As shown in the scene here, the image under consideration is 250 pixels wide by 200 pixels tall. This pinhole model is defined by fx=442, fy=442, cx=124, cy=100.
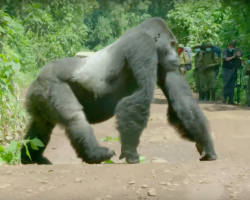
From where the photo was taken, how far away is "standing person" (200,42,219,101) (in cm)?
859

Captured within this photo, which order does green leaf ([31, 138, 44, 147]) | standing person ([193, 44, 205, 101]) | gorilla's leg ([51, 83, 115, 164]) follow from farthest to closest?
standing person ([193, 44, 205, 101]) → green leaf ([31, 138, 44, 147]) → gorilla's leg ([51, 83, 115, 164])

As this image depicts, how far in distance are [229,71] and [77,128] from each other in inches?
219

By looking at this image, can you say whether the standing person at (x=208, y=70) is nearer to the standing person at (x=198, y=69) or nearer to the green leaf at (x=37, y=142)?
the standing person at (x=198, y=69)

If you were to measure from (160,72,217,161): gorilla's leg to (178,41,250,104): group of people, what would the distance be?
4762 millimetres

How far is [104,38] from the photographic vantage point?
37.4 ft

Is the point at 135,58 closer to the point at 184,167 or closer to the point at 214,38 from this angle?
the point at 184,167

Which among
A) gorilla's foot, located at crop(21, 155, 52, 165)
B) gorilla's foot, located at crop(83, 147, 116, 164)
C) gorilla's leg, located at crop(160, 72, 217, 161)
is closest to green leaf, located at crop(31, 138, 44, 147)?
gorilla's foot, located at crop(21, 155, 52, 165)

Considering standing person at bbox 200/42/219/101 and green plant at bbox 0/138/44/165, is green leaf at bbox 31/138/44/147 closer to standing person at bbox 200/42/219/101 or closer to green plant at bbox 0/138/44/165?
green plant at bbox 0/138/44/165

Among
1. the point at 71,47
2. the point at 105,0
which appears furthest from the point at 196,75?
the point at 105,0

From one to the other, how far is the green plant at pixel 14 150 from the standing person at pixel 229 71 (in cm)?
527

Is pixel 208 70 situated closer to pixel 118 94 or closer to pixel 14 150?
pixel 118 94

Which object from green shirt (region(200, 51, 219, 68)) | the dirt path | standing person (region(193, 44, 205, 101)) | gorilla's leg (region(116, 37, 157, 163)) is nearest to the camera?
the dirt path

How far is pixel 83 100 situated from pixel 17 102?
51.4 inches

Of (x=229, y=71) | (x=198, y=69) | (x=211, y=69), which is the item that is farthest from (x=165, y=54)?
(x=198, y=69)
